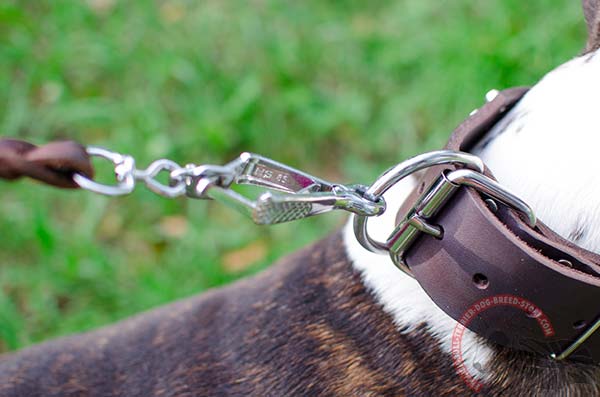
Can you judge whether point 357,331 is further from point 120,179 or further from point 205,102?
point 205,102

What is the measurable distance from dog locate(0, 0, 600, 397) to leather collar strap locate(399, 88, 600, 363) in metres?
0.08

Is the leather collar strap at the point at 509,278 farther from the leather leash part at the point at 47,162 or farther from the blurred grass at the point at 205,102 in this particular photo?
the blurred grass at the point at 205,102

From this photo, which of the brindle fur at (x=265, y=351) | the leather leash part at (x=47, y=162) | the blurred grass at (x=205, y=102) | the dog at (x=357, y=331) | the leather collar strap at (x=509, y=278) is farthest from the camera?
the blurred grass at (x=205, y=102)

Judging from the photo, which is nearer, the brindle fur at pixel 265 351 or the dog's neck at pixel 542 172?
the dog's neck at pixel 542 172

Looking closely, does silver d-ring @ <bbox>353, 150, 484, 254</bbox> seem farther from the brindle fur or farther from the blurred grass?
the blurred grass

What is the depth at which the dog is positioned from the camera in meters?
1.45

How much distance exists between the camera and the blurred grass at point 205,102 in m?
3.09

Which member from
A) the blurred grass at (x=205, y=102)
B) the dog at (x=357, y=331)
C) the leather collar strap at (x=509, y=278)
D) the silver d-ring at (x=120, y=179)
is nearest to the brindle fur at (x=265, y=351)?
the dog at (x=357, y=331)

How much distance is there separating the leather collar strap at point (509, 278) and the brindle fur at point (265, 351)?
0.15 meters

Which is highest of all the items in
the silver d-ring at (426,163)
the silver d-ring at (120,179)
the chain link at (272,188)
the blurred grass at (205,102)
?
the blurred grass at (205,102)

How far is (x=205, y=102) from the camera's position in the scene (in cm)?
359

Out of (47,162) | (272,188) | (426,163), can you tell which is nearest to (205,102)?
(47,162)

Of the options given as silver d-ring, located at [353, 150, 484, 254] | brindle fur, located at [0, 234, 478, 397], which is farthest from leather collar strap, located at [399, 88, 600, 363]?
brindle fur, located at [0, 234, 478, 397]

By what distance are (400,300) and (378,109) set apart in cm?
216
